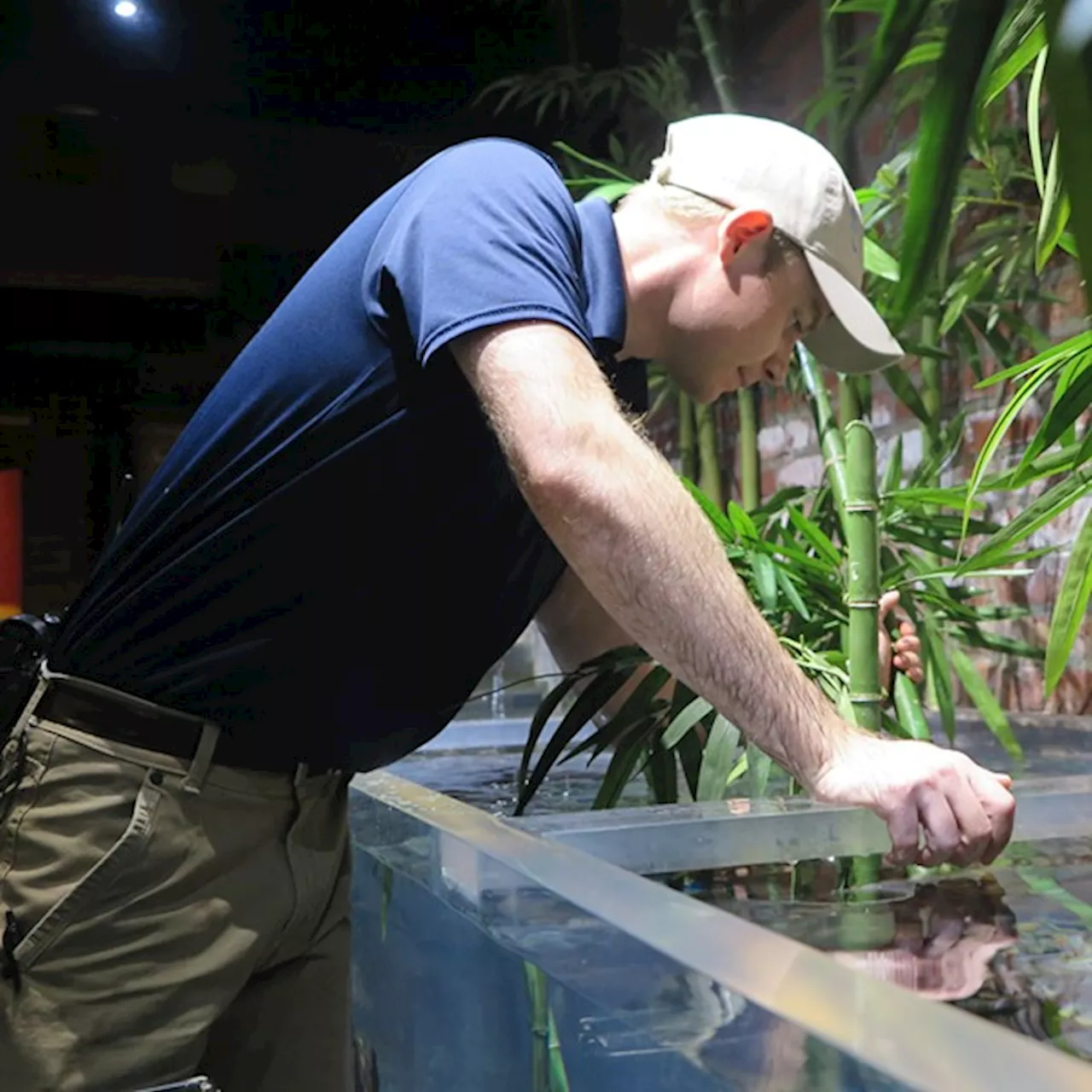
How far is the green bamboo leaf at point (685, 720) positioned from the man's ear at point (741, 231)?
1.42 ft

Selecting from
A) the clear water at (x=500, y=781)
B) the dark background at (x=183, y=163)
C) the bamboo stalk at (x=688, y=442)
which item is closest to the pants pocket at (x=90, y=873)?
the clear water at (x=500, y=781)

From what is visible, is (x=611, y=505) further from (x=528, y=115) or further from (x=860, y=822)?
(x=528, y=115)

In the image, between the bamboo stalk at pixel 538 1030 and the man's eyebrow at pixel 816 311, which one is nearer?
the bamboo stalk at pixel 538 1030

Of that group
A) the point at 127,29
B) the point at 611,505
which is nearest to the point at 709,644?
the point at 611,505

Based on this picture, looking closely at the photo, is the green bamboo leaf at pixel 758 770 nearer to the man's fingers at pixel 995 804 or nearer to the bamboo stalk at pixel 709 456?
the man's fingers at pixel 995 804

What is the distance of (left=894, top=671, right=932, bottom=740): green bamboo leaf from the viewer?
1.30m

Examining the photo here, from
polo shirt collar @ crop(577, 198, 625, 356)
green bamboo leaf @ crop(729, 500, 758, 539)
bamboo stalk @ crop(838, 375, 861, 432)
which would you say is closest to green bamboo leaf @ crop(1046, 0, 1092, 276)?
polo shirt collar @ crop(577, 198, 625, 356)

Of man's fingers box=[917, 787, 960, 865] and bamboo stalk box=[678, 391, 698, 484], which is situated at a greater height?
bamboo stalk box=[678, 391, 698, 484]

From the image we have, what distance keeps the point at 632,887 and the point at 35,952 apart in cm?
42

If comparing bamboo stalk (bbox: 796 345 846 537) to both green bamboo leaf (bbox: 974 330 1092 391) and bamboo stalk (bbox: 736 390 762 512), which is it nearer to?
green bamboo leaf (bbox: 974 330 1092 391)

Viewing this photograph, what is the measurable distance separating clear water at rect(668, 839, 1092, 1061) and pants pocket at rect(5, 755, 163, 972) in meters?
0.36

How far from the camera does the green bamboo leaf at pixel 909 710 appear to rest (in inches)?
51.3

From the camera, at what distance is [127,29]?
7.53ft

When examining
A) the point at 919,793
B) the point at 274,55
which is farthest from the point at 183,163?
the point at 919,793
